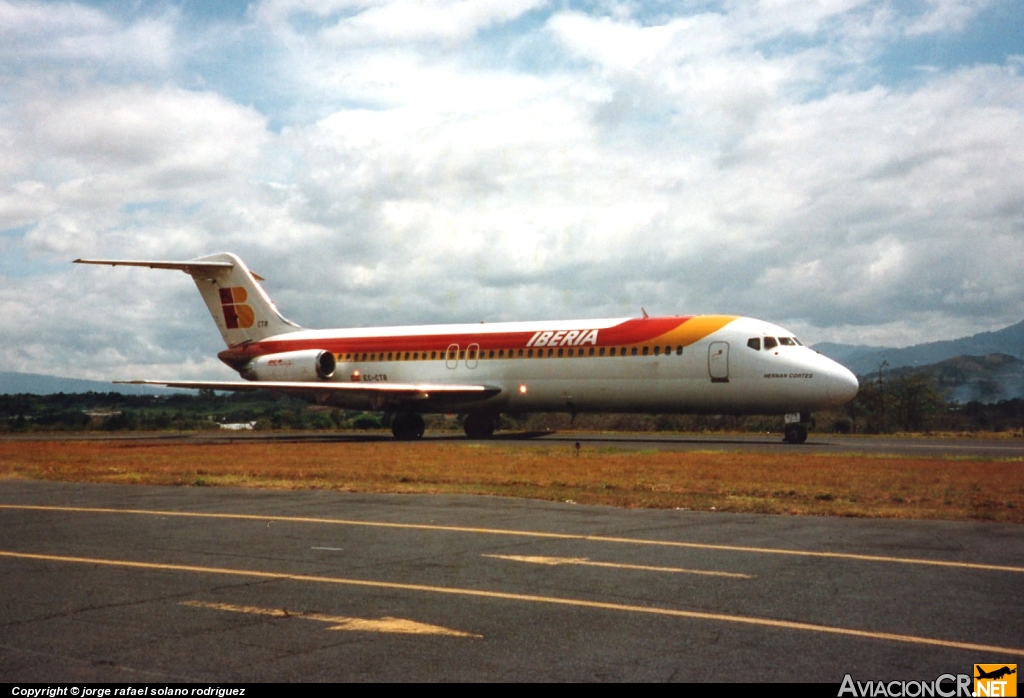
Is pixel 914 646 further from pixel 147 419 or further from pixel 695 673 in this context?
pixel 147 419

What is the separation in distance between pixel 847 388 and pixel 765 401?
232 cm

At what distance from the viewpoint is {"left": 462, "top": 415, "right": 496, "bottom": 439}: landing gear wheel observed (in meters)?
36.0

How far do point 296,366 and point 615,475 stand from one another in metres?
22.1

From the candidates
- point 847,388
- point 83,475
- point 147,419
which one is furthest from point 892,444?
point 147,419

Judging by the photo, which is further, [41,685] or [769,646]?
[769,646]

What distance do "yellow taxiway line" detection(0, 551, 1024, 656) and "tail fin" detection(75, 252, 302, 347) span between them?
32124 millimetres

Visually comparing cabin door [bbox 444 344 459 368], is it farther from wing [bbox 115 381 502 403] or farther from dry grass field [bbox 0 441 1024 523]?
dry grass field [bbox 0 441 1024 523]

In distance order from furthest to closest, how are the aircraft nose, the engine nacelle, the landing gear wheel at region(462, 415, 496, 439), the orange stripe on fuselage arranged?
the engine nacelle, the landing gear wheel at region(462, 415, 496, 439), the orange stripe on fuselage, the aircraft nose

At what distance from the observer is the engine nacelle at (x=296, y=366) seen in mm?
36625

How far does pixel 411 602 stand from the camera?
6.84m

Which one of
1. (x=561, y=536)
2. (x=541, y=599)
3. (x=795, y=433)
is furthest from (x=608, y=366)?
(x=541, y=599)

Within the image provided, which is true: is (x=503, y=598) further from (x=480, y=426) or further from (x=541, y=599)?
(x=480, y=426)

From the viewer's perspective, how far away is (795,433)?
94.3ft

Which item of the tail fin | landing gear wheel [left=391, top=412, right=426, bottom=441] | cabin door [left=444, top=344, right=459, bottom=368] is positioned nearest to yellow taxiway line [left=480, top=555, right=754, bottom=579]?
cabin door [left=444, top=344, right=459, bottom=368]
